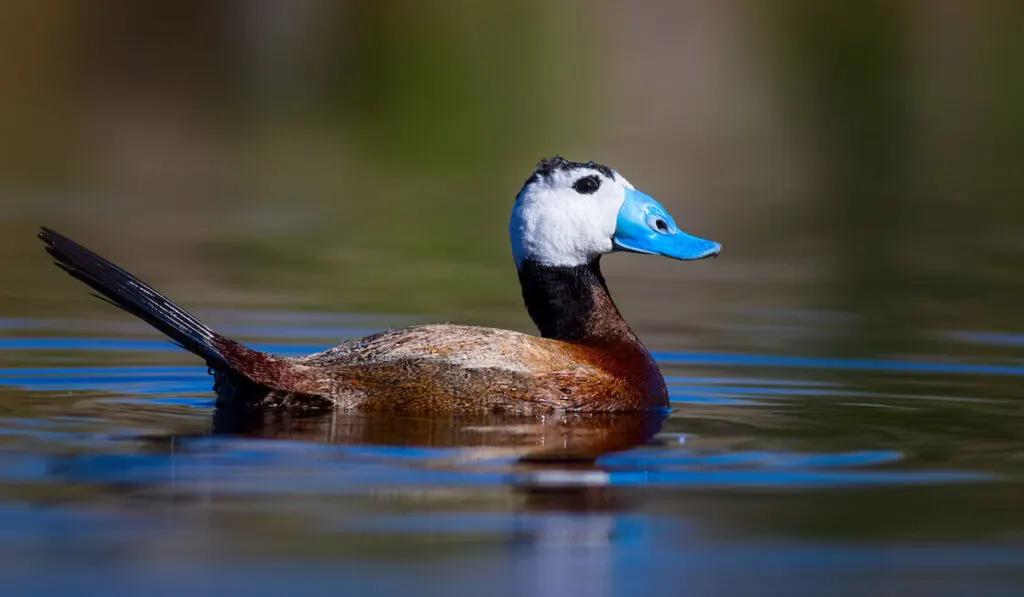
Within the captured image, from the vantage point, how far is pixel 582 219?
7.98 metres

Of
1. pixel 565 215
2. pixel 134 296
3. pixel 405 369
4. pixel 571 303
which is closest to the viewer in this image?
pixel 134 296

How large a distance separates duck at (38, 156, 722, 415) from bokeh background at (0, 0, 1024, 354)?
1895mm

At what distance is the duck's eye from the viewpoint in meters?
8.00

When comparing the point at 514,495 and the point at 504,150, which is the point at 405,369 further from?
the point at 504,150

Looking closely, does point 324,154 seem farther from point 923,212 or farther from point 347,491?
point 347,491

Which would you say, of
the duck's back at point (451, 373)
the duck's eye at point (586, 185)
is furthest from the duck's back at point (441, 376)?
the duck's eye at point (586, 185)

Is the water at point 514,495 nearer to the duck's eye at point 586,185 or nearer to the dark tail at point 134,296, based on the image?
the dark tail at point 134,296

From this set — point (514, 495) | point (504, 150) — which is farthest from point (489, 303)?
point (504, 150)

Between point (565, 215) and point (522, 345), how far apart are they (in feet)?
3.00

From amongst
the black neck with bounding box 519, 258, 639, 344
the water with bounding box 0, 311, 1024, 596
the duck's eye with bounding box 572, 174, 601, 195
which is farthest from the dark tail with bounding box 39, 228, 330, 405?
the duck's eye with bounding box 572, 174, 601, 195

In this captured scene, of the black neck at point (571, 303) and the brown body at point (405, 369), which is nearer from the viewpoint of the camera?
the brown body at point (405, 369)

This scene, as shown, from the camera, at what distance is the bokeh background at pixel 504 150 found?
11.7 metres

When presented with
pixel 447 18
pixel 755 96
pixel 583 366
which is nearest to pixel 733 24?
pixel 755 96

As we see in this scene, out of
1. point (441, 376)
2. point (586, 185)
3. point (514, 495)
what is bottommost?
point (514, 495)
